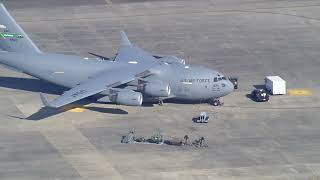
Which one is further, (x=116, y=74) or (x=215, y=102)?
(x=215, y=102)

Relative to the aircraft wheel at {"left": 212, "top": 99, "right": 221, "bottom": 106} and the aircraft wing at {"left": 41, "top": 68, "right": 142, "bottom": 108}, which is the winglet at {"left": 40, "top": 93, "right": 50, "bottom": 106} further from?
the aircraft wheel at {"left": 212, "top": 99, "right": 221, "bottom": 106}

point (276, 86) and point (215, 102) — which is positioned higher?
point (276, 86)

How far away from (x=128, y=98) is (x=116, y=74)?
3995mm

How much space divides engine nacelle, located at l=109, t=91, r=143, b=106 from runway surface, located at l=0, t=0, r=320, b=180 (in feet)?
5.07

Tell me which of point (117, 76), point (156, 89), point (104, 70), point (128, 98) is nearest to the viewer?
point (128, 98)

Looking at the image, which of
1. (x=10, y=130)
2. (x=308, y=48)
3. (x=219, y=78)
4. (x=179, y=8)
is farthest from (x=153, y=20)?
(x=10, y=130)

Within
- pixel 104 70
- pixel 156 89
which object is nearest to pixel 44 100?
pixel 104 70

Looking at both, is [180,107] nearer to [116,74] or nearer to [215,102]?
[215,102]

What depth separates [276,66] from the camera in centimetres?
11600

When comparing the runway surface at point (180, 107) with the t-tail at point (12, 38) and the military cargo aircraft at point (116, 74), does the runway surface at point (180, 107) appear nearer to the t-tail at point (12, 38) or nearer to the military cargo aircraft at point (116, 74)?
the military cargo aircraft at point (116, 74)

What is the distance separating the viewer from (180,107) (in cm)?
10438

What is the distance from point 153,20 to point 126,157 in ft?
140

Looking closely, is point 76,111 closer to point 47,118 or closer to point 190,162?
point 47,118

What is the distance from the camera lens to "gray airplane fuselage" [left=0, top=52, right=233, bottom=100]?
103750 millimetres
